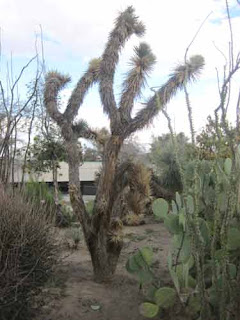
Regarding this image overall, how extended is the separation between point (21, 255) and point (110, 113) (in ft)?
12.7

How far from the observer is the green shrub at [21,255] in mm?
3615

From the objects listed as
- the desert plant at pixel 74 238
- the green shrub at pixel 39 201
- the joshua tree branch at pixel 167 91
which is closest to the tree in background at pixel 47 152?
the desert plant at pixel 74 238

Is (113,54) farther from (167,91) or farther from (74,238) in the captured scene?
(74,238)

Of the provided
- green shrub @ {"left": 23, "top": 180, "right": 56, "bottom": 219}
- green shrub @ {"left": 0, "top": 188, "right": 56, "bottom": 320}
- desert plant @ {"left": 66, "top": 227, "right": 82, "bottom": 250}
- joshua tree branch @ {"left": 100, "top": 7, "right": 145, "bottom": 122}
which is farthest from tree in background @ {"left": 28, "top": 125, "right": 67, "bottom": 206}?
green shrub @ {"left": 0, "top": 188, "right": 56, "bottom": 320}

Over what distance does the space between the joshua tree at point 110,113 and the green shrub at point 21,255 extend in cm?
186

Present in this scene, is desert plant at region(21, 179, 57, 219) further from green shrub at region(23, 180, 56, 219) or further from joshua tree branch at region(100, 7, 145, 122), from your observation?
joshua tree branch at region(100, 7, 145, 122)

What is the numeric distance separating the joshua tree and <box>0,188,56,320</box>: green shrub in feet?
6.11

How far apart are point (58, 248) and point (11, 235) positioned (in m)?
0.70

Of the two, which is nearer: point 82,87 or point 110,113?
point 110,113

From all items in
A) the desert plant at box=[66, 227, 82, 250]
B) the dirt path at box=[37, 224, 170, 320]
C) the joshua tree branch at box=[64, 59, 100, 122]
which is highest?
the joshua tree branch at box=[64, 59, 100, 122]

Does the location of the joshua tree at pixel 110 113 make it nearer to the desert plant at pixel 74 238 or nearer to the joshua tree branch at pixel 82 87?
the joshua tree branch at pixel 82 87

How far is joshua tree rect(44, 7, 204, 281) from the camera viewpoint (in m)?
6.03

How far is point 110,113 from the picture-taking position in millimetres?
7184

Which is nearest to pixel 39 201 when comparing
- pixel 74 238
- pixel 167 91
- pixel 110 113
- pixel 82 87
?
pixel 110 113
